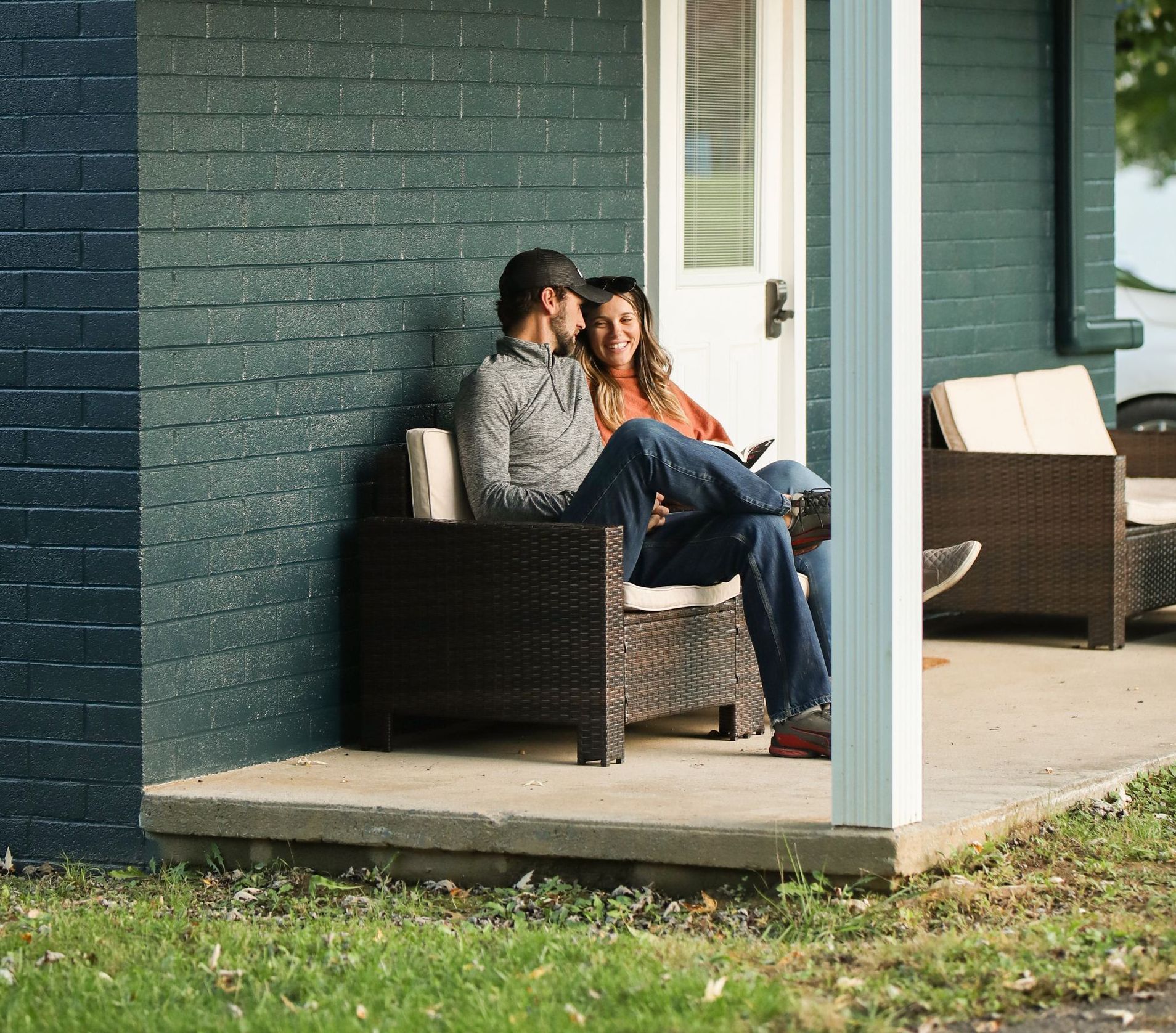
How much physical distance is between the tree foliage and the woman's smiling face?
4854 mm

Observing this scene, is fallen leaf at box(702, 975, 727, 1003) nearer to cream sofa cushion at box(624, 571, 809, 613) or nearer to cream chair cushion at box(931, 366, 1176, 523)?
cream sofa cushion at box(624, 571, 809, 613)

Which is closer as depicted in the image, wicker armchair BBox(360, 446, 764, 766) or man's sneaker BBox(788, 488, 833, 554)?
wicker armchair BBox(360, 446, 764, 766)

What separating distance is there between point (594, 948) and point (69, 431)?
1.90 m

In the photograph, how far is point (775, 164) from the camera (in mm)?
7570

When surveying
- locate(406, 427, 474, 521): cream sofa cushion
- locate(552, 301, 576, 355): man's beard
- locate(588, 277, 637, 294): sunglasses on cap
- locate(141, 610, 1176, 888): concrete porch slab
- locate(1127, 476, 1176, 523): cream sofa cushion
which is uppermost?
locate(588, 277, 637, 294): sunglasses on cap

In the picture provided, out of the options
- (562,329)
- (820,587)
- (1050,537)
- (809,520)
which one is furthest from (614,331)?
(1050,537)

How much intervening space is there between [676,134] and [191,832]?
2857 millimetres

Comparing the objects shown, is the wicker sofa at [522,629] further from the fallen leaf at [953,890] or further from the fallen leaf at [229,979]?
the fallen leaf at [229,979]

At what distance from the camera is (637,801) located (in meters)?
5.11

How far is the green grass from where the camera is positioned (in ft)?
13.0

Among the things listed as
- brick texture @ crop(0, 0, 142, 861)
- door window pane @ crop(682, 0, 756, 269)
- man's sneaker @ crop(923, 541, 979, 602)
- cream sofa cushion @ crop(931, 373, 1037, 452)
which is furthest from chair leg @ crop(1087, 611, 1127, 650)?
brick texture @ crop(0, 0, 142, 861)

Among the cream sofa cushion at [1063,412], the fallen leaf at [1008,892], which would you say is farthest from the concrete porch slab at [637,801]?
the cream sofa cushion at [1063,412]

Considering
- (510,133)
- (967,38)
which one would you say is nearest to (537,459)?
(510,133)

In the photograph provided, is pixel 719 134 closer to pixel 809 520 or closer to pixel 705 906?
pixel 809 520
